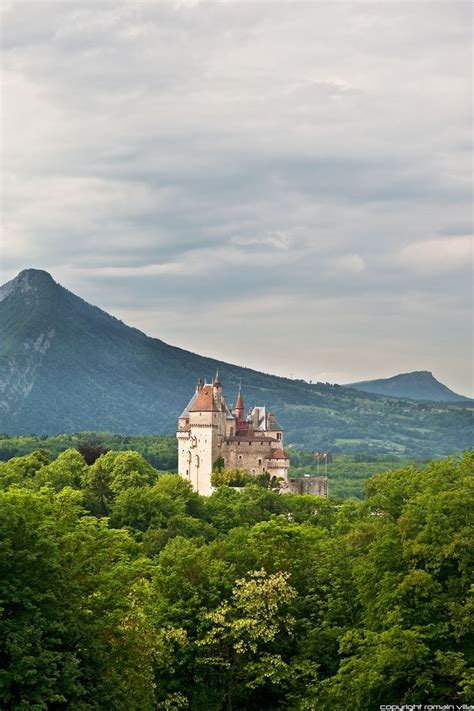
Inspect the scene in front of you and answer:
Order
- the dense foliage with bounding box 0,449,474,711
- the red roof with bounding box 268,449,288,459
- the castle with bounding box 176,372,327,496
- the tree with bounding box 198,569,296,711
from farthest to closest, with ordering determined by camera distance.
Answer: the red roof with bounding box 268,449,288,459 < the castle with bounding box 176,372,327,496 < the tree with bounding box 198,569,296,711 < the dense foliage with bounding box 0,449,474,711

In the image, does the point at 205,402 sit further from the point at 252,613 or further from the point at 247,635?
→ the point at 247,635

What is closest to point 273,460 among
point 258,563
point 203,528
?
point 203,528

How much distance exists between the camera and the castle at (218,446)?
139m

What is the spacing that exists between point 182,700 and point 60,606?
8.50 meters

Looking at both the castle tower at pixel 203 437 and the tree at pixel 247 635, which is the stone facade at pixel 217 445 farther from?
the tree at pixel 247 635

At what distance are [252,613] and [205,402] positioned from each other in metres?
93.1

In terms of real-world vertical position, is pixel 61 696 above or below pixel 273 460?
below

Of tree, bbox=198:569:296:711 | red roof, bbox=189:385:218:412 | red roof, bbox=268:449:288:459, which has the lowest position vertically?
tree, bbox=198:569:296:711

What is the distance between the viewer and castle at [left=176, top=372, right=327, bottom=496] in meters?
139

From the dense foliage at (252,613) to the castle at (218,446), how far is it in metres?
80.4

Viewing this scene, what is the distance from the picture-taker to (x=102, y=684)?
38.9 m

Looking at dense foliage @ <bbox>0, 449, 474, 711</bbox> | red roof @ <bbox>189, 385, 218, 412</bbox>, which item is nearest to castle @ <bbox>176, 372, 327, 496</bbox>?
red roof @ <bbox>189, 385, 218, 412</bbox>

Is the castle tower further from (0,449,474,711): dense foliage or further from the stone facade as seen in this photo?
(0,449,474,711): dense foliage

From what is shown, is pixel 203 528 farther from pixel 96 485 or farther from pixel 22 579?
pixel 22 579
